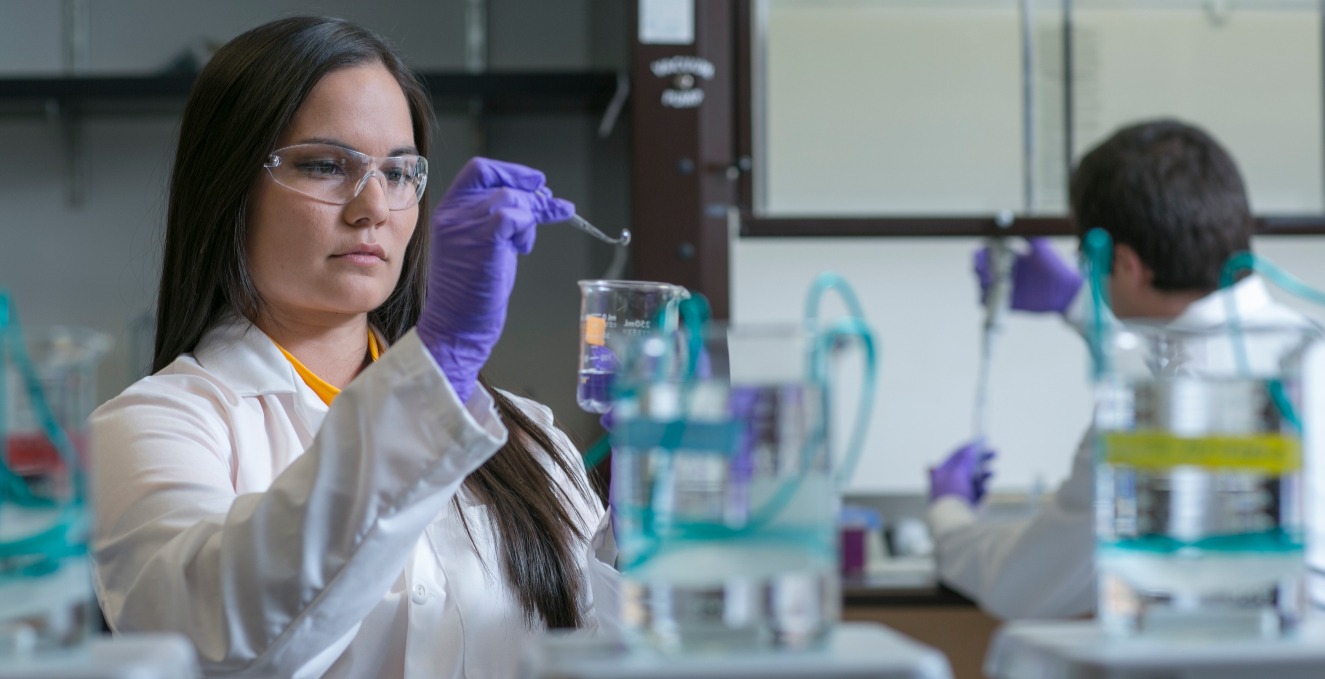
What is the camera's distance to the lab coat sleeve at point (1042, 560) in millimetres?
1751

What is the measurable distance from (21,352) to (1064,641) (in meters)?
0.54

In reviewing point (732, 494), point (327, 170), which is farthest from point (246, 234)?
point (732, 494)

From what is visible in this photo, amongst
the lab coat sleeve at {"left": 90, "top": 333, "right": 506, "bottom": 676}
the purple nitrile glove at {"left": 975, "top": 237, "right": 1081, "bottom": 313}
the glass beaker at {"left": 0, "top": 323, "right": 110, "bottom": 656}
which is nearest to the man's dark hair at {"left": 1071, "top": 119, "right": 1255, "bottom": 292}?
the purple nitrile glove at {"left": 975, "top": 237, "right": 1081, "bottom": 313}

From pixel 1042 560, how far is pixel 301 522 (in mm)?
1184

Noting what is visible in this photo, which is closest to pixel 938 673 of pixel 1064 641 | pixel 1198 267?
pixel 1064 641

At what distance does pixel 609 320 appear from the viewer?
1.19 meters

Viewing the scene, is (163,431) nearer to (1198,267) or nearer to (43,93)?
(1198,267)

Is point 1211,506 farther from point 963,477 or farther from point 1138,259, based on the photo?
point 963,477

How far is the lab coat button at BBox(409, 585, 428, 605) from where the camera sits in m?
1.29

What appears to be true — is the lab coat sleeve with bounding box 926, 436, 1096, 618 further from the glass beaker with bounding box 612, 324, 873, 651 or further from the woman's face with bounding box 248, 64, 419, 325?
the glass beaker with bounding box 612, 324, 873, 651

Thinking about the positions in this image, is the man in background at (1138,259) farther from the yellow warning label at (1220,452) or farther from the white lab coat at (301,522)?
the yellow warning label at (1220,452)

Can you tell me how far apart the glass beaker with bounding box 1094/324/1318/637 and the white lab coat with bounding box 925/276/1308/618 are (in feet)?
3.23

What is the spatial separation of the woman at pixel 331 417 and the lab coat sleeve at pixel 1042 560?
0.64 meters

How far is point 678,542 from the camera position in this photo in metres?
0.69
